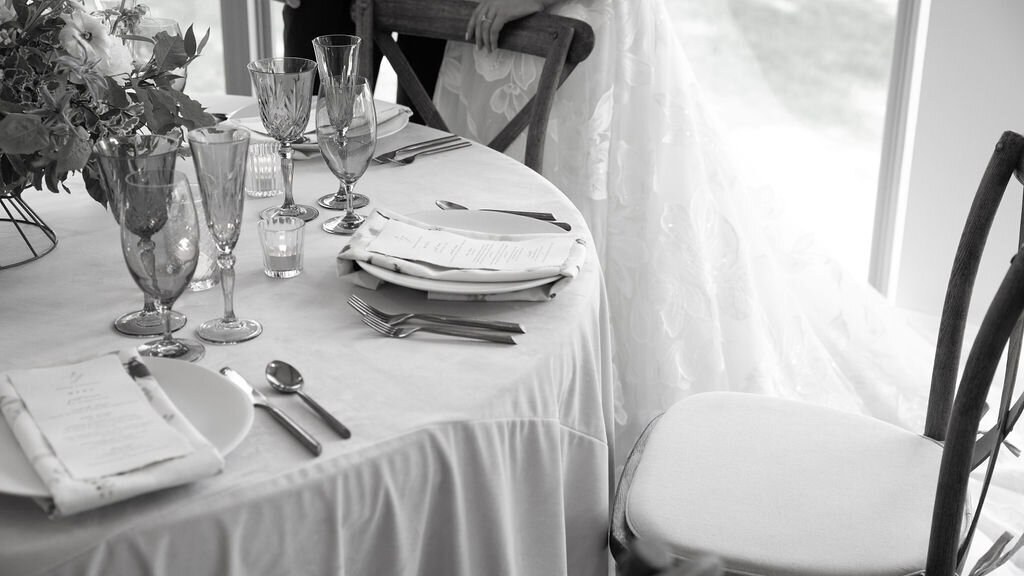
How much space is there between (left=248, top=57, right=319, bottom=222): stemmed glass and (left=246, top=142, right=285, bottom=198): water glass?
0.08 metres

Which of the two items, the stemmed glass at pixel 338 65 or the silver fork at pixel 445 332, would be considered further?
the stemmed glass at pixel 338 65

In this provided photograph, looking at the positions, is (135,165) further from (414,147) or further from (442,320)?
(414,147)

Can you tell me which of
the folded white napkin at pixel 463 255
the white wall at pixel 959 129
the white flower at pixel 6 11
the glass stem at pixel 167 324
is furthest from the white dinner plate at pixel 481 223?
the white wall at pixel 959 129

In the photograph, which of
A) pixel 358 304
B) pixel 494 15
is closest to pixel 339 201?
pixel 358 304

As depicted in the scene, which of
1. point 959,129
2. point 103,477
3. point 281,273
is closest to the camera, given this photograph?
point 103,477

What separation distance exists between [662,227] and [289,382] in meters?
1.45

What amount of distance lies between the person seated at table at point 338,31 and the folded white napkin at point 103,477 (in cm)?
189

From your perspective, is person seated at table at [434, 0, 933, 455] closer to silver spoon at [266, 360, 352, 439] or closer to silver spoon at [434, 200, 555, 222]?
silver spoon at [434, 200, 555, 222]

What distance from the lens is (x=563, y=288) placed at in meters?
1.20

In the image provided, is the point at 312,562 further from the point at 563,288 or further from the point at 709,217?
the point at 709,217

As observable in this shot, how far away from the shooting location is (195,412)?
0.89m

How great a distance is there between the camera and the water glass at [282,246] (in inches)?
47.6

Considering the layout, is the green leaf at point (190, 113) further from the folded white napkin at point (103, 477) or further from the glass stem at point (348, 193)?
the folded white napkin at point (103, 477)

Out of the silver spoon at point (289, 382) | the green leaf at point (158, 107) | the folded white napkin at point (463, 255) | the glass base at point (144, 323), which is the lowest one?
the glass base at point (144, 323)
